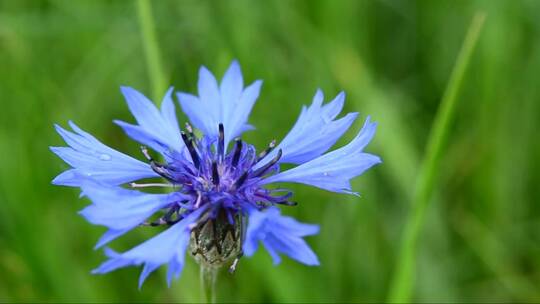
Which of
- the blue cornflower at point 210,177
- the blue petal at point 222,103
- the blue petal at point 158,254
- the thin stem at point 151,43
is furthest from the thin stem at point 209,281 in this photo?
the thin stem at point 151,43

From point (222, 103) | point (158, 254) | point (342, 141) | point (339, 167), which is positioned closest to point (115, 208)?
point (158, 254)

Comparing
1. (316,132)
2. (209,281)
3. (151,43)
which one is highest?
(151,43)

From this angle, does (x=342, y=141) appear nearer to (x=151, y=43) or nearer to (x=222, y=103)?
(x=151, y=43)

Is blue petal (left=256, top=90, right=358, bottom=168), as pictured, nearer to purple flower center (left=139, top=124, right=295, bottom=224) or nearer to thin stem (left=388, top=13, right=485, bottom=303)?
purple flower center (left=139, top=124, right=295, bottom=224)

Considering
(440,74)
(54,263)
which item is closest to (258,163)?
(54,263)

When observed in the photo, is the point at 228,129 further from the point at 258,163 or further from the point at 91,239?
the point at 91,239

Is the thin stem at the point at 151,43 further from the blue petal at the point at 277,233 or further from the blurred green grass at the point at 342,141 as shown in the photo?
the blue petal at the point at 277,233

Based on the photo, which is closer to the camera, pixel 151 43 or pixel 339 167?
pixel 339 167

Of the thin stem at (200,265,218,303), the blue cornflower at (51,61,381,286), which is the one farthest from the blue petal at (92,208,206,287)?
the thin stem at (200,265,218,303)
